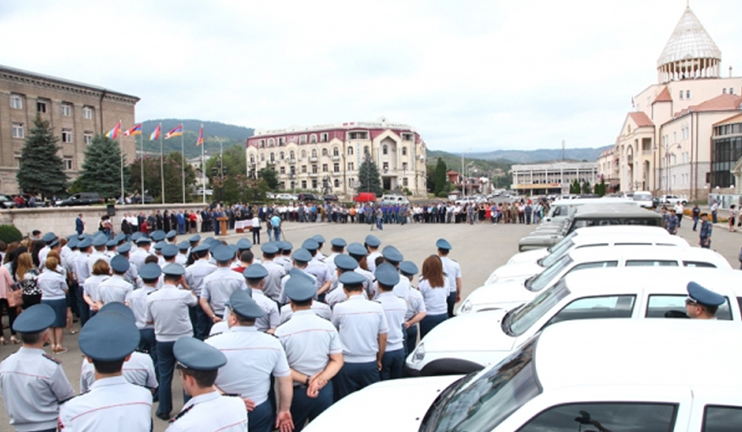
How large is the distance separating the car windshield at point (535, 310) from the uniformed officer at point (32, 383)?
410 cm

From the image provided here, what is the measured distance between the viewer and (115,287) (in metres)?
6.72

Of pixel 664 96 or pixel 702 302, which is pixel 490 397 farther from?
pixel 664 96

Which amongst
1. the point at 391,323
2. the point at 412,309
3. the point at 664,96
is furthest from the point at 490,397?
the point at 664,96

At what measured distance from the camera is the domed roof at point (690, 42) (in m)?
81.4

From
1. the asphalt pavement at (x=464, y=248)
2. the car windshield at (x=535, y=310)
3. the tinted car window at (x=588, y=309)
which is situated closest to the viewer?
the tinted car window at (x=588, y=309)

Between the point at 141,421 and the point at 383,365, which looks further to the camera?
the point at 383,365

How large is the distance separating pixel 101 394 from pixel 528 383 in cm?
241

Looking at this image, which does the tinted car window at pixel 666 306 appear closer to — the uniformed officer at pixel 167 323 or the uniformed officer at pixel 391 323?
the uniformed officer at pixel 391 323

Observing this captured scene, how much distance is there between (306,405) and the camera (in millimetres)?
4234

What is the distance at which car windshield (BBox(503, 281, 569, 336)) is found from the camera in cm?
515

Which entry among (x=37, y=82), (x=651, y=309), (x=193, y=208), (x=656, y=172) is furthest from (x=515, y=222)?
(x=656, y=172)

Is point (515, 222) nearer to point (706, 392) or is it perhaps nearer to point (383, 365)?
point (383, 365)

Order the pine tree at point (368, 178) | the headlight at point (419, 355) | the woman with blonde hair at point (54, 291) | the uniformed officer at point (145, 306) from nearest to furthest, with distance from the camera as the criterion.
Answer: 1. the headlight at point (419, 355)
2. the uniformed officer at point (145, 306)
3. the woman with blonde hair at point (54, 291)
4. the pine tree at point (368, 178)

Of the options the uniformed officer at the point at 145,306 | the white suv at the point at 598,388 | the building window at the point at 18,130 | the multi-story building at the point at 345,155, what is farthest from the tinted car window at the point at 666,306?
the multi-story building at the point at 345,155
